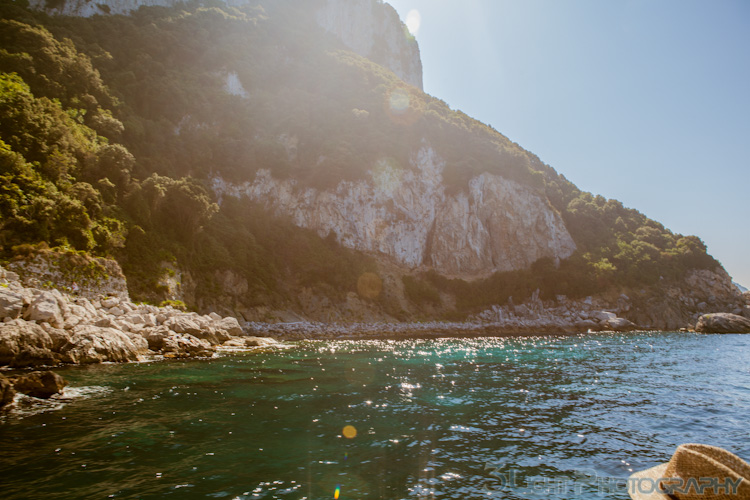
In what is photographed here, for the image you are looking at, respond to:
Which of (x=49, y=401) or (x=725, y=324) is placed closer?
(x=49, y=401)

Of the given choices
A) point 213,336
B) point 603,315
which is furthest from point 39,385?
point 603,315

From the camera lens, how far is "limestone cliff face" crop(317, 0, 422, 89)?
5100 inches

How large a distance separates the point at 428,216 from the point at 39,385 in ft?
250

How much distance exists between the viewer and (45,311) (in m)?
19.2

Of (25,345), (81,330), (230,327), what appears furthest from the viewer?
(230,327)

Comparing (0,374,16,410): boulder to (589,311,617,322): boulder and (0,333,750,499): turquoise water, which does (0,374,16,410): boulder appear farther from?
(589,311,617,322): boulder

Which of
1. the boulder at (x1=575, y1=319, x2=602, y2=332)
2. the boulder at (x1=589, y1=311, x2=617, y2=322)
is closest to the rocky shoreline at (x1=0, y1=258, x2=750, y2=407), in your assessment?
the boulder at (x1=575, y1=319, x2=602, y2=332)

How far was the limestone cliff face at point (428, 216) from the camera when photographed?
74312mm

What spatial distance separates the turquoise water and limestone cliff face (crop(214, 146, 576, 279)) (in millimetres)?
57551

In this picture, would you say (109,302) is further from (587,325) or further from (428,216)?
(587,325)

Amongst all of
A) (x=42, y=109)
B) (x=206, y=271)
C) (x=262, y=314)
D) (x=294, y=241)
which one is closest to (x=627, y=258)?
(x=294, y=241)

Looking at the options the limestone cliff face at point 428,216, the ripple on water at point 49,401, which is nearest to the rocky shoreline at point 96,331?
the ripple on water at point 49,401

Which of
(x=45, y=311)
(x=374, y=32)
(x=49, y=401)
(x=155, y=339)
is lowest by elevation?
(x=155, y=339)

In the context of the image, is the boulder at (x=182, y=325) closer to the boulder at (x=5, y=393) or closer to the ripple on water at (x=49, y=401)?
the ripple on water at (x=49, y=401)
